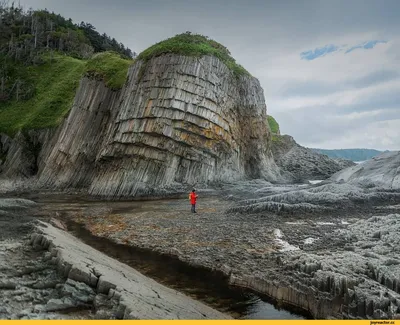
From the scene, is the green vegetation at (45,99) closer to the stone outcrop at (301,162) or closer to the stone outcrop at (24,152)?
the stone outcrop at (24,152)

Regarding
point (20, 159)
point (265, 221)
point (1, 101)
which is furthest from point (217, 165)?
point (1, 101)

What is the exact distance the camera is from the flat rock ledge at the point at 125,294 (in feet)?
24.3

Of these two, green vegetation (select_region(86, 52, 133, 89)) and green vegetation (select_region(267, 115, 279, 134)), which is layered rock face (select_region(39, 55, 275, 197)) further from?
green vegetation (select_region(267, 115, 279, 134))

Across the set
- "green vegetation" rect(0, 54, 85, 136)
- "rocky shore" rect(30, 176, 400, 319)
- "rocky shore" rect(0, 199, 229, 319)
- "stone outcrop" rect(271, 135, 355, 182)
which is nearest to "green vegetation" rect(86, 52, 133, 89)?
"green vegetation" rect(0, 54, 85, 136)

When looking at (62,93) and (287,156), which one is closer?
(62,93)

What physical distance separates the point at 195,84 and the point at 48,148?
74.5 feet

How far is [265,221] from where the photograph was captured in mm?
19062

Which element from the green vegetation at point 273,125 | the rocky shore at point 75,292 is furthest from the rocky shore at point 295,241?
the green vegetation at point 273,125

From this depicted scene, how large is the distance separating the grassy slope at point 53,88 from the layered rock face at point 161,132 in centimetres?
294

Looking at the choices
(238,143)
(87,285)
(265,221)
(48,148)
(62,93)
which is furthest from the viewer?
(62,93)

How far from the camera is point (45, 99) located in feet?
192

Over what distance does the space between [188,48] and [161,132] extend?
11.1 m

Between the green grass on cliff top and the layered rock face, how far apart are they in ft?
2.79

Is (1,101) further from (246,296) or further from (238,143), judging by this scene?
(246,296)
